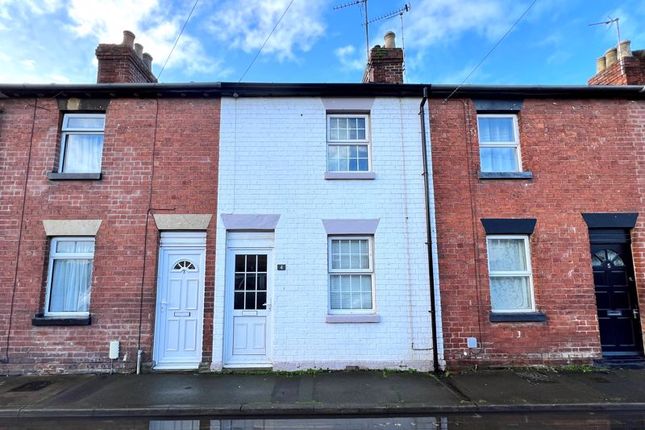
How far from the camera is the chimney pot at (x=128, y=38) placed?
8953 mm

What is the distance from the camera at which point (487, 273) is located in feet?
25.1

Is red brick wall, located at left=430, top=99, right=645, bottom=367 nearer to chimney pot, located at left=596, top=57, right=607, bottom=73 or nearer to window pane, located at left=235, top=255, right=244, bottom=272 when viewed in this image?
chimney pot, located at left=596, top=57, right=607, bottom=73

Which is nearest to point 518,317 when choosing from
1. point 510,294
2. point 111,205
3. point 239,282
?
point 510,294

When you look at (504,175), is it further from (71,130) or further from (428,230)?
(71,130)

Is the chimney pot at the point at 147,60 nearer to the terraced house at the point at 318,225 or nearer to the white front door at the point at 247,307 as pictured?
the terraced house at the point at 318,225

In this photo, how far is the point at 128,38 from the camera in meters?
9.05

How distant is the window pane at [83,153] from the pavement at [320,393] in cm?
410

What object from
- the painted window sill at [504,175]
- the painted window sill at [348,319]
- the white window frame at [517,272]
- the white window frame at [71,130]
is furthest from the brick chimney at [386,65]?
the white window frame at [71,130]

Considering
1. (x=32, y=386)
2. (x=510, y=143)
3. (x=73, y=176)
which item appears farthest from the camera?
(x=510, y=143)

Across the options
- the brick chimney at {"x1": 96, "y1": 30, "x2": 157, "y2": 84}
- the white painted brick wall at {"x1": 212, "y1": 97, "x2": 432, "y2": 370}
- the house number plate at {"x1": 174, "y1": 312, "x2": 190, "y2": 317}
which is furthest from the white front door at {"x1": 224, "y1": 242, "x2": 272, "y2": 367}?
the brick chimney at {"x1": 96, "y1": 30, "x2": 157, "y2": 84}

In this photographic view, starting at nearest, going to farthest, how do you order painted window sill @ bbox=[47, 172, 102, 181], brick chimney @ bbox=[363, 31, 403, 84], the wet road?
the wet road, painted window sill @ bbox=[47, 172, 102, 181], brick chimney @ bbox=[363, 31, 403, 84]

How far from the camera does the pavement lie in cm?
543

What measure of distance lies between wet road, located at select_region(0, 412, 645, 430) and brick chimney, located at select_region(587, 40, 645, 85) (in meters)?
7.13

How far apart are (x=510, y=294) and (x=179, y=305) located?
21.8 ft
